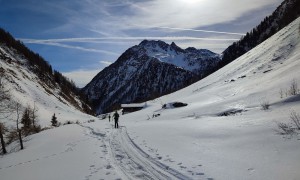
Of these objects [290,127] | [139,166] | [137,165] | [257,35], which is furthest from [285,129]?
[257,35]

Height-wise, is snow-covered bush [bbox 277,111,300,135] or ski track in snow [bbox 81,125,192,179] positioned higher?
snow-covered bush [bbox 277,111,300,135]

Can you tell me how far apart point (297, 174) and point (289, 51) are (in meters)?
35.2

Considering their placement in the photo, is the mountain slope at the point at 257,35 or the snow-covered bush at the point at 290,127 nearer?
the snow-covered bush at the point at 290,127

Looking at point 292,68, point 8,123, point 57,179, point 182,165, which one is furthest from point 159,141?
point 8,123

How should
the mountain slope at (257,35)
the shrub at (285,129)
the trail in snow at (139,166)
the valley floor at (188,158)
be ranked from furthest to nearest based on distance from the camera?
the mountain slope at (257,35)
the shrub at (285,129)
the trail in snow at (139,166)
the valley floor at (188,158)

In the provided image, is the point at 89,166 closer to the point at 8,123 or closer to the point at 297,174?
the point at 297,174

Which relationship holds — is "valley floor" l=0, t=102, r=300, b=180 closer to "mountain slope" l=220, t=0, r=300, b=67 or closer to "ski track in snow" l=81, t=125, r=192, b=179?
"ski track in snow" l=81, t=125, r=192, b=179

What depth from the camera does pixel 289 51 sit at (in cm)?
3797

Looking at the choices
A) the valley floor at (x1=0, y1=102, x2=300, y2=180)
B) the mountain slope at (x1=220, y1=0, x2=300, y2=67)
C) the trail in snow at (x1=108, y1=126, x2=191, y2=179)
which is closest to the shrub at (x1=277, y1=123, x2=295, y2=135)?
the valley floor at (x1=0, y1=102, x2=300, y2=180)

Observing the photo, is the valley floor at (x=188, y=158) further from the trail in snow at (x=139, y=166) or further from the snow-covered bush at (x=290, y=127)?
the snow-covered bush at (x=290, y=127)

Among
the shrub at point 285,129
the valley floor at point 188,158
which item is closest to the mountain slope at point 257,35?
the valley floor at point 188,158

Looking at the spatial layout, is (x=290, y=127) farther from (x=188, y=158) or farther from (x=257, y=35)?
(x=257, y=35)

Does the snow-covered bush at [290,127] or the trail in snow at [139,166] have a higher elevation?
the snow-covered bush at [290,127]

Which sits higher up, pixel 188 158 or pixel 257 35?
pixel 257 35
